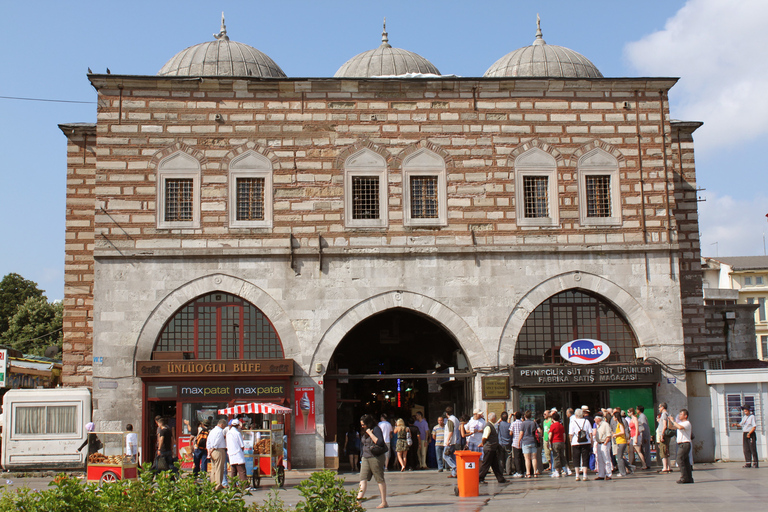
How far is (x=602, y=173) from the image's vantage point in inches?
803

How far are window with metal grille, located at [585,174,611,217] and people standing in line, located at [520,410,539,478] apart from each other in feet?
18.6

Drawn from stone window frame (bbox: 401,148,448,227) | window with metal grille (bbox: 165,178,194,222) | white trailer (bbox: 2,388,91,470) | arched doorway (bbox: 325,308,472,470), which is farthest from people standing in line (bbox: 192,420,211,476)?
stone window frame (bbox: 401,148,448,227)

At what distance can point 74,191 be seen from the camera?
846 inches

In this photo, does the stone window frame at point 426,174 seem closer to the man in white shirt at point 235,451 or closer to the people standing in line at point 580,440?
the people standing in line at point 580,440

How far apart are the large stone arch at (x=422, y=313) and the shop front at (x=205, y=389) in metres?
1.56

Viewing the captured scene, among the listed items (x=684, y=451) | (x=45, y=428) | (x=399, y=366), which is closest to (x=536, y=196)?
(x=684, y=451)

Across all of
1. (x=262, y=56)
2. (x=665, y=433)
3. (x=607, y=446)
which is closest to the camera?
(x=607, y=446)

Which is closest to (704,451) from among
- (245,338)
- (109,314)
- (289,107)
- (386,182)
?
(386,182)

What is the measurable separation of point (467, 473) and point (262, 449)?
4.65 meters

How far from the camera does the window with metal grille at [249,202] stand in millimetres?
19859

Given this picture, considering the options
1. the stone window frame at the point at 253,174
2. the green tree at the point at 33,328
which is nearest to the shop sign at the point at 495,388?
the stone window frame at the point at 253,174

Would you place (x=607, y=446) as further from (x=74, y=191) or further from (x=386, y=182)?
(x=74, y=191)

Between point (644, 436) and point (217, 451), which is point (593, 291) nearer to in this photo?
point (644, 436)

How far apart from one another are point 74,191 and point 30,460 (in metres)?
6.64
